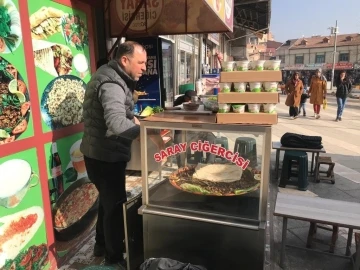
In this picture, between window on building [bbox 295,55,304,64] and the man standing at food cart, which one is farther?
window on building [bbox 295,55,304,64]

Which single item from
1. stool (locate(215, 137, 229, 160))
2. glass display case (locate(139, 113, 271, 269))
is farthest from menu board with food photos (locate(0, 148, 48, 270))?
stool (locate(215, 137, 229, 160))

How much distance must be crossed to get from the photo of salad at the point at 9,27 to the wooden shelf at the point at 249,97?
53.4 inches

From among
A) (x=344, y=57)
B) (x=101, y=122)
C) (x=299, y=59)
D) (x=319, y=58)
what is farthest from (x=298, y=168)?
(x=299, y=59)

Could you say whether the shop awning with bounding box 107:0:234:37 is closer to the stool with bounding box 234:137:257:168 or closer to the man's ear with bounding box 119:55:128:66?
the man's ear with bounding box 119:55:128:66

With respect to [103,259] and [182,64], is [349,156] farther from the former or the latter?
[182,64]

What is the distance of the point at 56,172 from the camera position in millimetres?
2389

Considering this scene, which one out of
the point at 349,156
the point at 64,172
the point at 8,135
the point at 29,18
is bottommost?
the point at 349,156

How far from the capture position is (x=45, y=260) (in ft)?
7.63

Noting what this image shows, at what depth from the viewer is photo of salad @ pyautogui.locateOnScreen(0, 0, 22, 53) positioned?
1789 mm

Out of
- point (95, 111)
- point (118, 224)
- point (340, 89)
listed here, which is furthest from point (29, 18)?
point (340, 89)

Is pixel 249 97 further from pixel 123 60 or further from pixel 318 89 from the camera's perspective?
pixel 318 89

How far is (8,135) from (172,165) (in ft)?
3.60

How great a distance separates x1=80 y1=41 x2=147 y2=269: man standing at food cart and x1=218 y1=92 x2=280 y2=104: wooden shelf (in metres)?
0.61

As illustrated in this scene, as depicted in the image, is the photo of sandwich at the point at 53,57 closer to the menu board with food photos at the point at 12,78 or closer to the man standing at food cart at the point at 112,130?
the menu board with food photos at the point at 12,78
